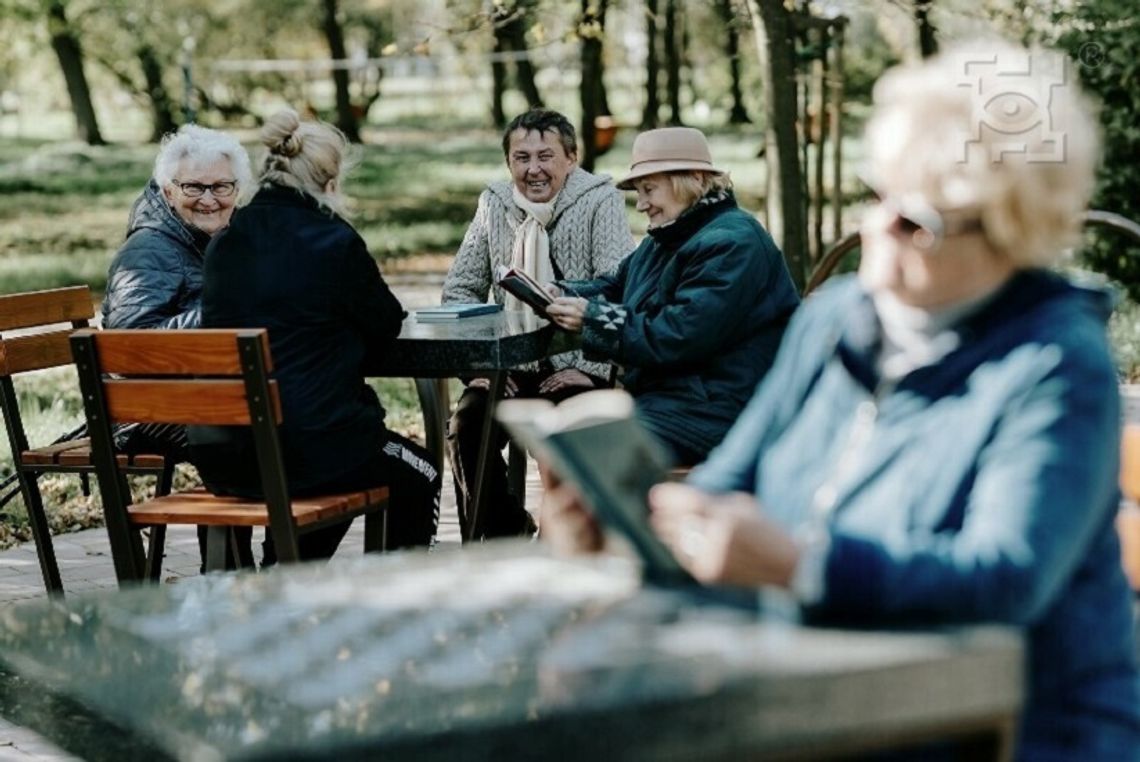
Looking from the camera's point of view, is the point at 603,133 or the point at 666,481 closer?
the point at 666,481

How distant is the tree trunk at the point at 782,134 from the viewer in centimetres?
1010

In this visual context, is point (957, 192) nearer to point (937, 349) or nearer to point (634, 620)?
point (937, 349)

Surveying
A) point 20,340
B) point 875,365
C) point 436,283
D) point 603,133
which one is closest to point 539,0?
point 436,283

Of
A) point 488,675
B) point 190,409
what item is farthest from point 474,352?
point 488,675

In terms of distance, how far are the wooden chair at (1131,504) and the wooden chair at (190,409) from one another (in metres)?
2.31

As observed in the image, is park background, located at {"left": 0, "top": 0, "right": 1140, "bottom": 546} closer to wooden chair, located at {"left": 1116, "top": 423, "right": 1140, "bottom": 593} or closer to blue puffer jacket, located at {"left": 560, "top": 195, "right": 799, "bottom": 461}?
blue puffer jacket, located at {"left": 560, "top": 195, "right": 799, "bottom": 461}

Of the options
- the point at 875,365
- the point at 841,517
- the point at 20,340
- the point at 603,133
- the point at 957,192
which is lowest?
the point at 603,133

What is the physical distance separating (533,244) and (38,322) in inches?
67.8

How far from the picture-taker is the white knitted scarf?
6.61m

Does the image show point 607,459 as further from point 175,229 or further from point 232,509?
point 175,229

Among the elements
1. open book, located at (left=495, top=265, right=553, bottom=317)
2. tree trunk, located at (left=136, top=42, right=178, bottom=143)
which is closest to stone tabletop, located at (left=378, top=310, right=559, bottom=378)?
open book, located at (left=495, top=265, right=553, bottom=317)

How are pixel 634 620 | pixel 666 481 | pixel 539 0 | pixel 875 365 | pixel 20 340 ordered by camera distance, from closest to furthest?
1. pixel 634 620
2. pixel 666 481
3. pixel 875 365
4. pixel 20 340
5. pixel 539 0

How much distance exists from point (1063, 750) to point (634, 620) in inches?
21.6

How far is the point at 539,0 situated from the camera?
1493cm
